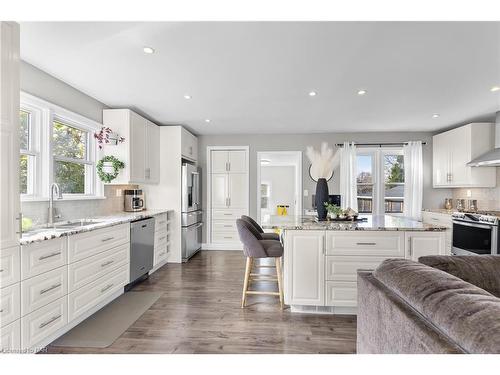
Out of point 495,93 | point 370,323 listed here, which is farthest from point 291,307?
point 495,93

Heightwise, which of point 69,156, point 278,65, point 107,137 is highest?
point 278,65

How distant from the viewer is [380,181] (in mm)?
5250

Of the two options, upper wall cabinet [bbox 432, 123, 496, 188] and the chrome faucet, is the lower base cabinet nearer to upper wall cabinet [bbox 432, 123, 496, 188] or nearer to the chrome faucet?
the chrome faucet

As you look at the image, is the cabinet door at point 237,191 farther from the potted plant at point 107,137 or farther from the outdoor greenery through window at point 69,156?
the outdoor greenery through window at point 69,156

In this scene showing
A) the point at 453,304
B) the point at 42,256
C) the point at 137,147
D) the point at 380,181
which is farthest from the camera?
the point at 380,181

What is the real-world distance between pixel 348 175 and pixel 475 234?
211 cm

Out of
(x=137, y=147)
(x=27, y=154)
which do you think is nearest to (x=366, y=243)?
(x=137, y=147)

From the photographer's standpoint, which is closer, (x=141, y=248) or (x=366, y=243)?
(x=366, y=243)

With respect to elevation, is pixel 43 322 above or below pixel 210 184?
below

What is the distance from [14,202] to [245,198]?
3983mm

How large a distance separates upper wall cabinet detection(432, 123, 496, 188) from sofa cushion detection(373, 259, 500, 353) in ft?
14.1

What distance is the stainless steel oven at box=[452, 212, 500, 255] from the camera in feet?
11.3

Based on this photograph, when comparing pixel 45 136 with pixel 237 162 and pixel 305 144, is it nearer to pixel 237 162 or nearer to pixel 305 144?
pixel 237 162

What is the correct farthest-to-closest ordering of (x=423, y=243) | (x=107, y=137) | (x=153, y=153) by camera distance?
(x=153, y=153)
(x=107, y=137)
(x=423, y=243)
